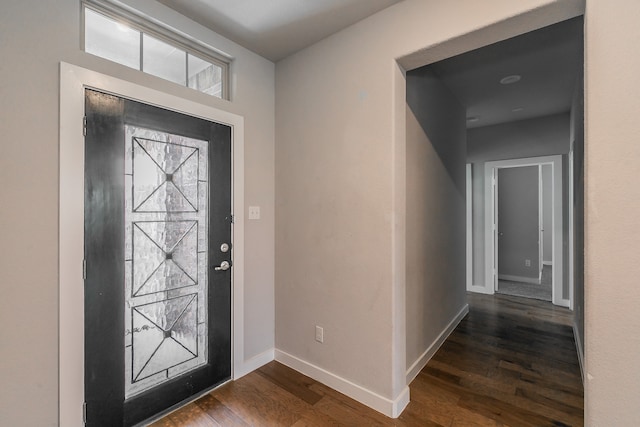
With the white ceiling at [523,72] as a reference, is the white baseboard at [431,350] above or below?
below

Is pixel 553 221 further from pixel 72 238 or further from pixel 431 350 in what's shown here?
pixel 72 238

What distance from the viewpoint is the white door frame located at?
418 centimetres

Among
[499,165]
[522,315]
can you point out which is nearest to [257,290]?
[522,315]

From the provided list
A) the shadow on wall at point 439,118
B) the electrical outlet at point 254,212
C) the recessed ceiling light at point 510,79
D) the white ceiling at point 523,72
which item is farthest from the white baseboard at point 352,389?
the recessed ceiling light at point 510,79

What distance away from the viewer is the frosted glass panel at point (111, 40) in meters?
1.69

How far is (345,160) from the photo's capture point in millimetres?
2164

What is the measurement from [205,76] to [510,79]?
300cm

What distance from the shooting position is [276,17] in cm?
203

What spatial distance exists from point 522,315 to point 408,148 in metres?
3.13

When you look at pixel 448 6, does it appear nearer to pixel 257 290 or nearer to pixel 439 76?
pixel 439 76

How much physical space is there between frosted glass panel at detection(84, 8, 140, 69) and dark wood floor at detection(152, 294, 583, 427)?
2339 mm

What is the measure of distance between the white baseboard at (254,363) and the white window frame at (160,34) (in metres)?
2.23

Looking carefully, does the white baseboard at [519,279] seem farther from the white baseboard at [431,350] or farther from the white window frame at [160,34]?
the white window frame at [160,34]

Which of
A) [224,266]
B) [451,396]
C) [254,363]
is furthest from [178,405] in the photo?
[451,396]
